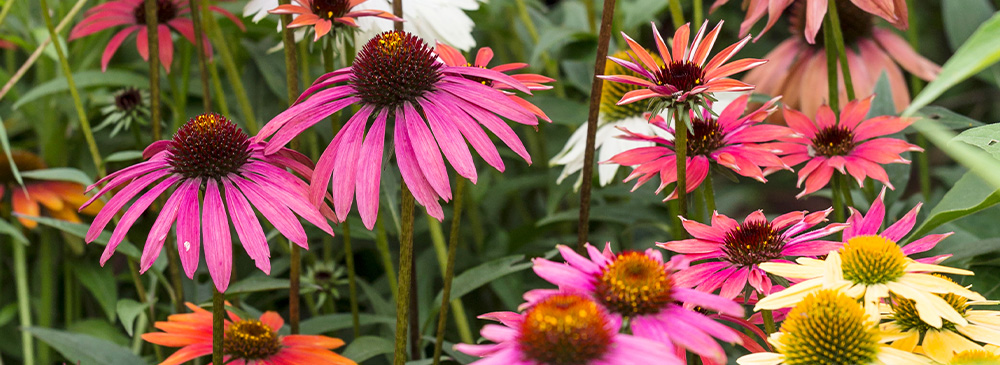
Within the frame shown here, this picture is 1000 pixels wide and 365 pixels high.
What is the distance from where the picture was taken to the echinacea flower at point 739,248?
0.43 metres

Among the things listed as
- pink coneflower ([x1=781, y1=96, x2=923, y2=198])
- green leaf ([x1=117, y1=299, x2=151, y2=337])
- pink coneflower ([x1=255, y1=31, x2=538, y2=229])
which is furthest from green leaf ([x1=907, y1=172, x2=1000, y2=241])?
green leaf ([x1=117, y1=299, x2=151, y2=337])

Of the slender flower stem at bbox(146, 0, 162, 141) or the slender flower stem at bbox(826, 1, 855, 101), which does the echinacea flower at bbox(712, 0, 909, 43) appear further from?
the slender flower stem at bbox(146, 0, 162, 141)

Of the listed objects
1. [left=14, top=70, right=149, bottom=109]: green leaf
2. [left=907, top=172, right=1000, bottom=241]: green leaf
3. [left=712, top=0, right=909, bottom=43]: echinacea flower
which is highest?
[left=14, top=70, right=149, bottom=109]: green leaf

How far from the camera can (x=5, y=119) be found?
981 millimetres

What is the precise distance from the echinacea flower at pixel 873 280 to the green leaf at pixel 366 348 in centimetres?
30

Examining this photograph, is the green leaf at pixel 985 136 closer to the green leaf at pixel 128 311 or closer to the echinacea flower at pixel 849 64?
the echinacea flower at pixel 849 64

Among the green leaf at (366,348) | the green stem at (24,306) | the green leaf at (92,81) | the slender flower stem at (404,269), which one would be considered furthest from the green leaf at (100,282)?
the slender flower stem at (404,269)

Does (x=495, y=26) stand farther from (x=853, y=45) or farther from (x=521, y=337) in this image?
(x=521, y=337)

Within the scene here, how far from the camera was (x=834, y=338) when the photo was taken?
34 cm

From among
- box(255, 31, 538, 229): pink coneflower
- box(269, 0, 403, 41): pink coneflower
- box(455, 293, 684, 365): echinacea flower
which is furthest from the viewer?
box(269, 0, 403, 41): pink coneflower

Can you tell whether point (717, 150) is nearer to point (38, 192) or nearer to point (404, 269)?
point (404, 269)

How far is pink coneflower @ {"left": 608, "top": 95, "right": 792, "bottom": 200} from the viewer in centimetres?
51

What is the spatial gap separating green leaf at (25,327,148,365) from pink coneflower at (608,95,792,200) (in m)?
0.39

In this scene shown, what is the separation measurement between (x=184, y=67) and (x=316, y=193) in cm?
43
